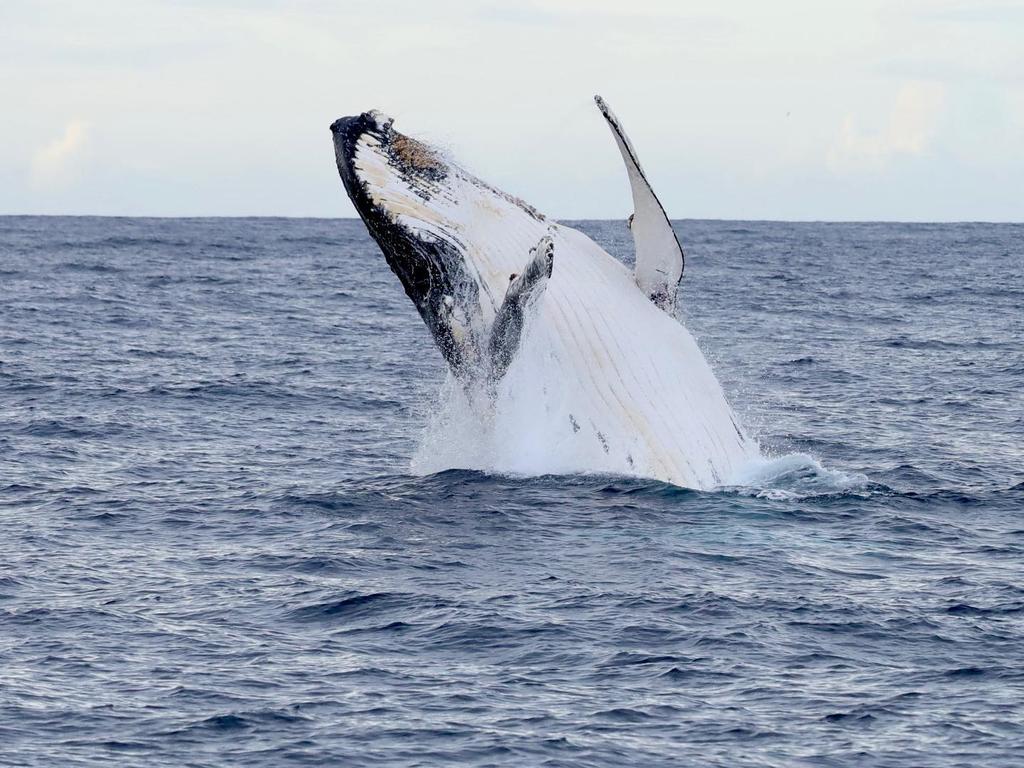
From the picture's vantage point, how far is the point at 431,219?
48.3ft

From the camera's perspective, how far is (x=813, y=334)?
39156 millimetres

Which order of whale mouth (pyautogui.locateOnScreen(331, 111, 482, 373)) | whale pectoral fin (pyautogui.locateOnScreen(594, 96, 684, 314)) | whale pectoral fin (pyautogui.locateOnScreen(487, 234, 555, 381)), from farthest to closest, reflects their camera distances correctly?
whale pectoral fin (pyautogui.locateOnScreen(594, 96, 684, 314))
whale mouth (pyautogui.locateOnScreen(331, 111, 482, 373))
whale pectoral fin (pyautogui.locateOnScreen(487, 234, 555, 381))

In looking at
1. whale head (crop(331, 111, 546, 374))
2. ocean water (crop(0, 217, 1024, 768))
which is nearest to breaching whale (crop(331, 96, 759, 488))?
whale head (crop(331, 111, 546, 374))

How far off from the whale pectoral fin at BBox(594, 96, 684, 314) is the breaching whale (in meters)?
0.01

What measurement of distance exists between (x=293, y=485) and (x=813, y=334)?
2304cm

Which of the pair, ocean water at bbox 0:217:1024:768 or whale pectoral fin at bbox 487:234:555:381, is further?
whale pectoral fin at bbox 487:234:555:381

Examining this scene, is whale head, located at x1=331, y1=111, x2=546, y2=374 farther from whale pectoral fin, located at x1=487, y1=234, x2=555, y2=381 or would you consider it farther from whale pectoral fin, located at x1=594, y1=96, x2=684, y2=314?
whale pectoral fin, located at x1=594, y1=96, x2=684, y2=314

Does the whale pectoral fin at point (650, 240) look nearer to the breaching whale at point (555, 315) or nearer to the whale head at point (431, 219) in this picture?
the breaching whale at point (555, 315)

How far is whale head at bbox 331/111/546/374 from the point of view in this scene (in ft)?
47.9

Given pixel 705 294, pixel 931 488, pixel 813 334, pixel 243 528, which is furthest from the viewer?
pixel 705 294

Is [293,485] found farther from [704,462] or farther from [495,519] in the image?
[704,462]

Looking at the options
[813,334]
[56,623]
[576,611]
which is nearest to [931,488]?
[576,611]

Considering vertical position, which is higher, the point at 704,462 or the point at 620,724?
the point at 704,462

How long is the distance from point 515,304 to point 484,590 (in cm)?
263
